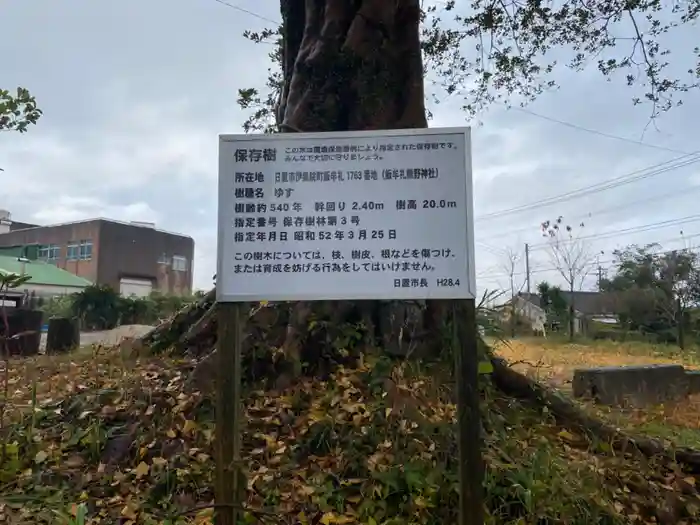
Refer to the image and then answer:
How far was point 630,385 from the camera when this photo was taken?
7.08 meters

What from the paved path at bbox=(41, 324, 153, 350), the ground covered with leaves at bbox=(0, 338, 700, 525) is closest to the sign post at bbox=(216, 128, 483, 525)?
the ground covered with leaves at bbox=(0, 338, 700, 525)

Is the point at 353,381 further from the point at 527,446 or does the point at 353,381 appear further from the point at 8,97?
the point at 8,97

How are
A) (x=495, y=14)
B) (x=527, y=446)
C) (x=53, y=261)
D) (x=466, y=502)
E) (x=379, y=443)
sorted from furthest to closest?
(x=53, y=261) < (x=495, y=14) < (x=527, y=446) < (x=379, y=443) < (x=466, y=502)

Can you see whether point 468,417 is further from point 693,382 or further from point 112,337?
point 112,337

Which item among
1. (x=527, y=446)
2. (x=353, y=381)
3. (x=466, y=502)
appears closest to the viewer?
(x=466, y=502)

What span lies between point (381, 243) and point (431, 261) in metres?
0.25

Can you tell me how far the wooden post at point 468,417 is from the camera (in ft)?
8.41

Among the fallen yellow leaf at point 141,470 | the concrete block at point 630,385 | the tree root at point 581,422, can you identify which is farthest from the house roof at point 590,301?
the fallen yellow leaf at point 141,470

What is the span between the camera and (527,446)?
345cm

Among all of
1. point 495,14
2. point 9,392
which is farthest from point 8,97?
point 495,14

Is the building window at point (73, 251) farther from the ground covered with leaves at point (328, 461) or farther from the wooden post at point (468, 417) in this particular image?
the wooden post at point (468, 417)

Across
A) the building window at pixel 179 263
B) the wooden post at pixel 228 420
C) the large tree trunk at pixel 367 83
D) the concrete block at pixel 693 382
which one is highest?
the building window at pixel 179 263

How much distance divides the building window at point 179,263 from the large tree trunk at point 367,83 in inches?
1496

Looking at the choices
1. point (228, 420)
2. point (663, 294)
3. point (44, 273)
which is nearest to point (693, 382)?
point (228, 420)
